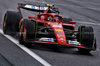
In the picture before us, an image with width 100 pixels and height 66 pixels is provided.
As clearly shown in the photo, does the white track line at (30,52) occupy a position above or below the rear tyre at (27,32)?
below

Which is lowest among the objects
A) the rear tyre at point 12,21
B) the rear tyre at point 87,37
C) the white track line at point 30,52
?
the white track line at point 30,52

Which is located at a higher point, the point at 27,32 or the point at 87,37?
the point at 27,32

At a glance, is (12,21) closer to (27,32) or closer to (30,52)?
(27,32)

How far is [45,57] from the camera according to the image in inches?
401

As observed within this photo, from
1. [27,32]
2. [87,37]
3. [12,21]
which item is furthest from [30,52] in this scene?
[12,21]

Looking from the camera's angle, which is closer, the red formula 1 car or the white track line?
the white track line

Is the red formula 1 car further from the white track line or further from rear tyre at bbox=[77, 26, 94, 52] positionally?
the white track line

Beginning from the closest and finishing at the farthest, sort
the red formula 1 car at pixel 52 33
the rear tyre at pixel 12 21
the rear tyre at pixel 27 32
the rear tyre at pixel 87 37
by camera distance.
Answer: the red formula 1 car at pixel 52 33 → the rear tyre at pixel 27 32 → the rear tyre at pixel 87 37 → the rear tyre at pixel 12 21

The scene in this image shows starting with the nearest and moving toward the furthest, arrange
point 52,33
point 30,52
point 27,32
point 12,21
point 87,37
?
point 30,52, point 27,32, point 87,37, point 52,33, point 12,21

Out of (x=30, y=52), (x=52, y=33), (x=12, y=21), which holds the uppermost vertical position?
(x=12, y=21)

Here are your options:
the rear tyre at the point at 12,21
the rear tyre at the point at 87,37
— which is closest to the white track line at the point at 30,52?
the rear tyre at the point at 12,21

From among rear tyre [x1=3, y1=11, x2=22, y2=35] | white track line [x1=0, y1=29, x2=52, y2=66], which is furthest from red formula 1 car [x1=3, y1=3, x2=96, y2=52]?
white track line [x1=0, y1=29, x2=52, y2=66]

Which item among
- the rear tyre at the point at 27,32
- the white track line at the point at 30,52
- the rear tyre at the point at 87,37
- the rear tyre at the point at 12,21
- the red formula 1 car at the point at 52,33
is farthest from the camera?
the rear tyre at the point at 12,21

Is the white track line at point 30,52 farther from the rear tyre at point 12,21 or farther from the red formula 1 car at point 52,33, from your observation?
the rear tyre at point 12,21
